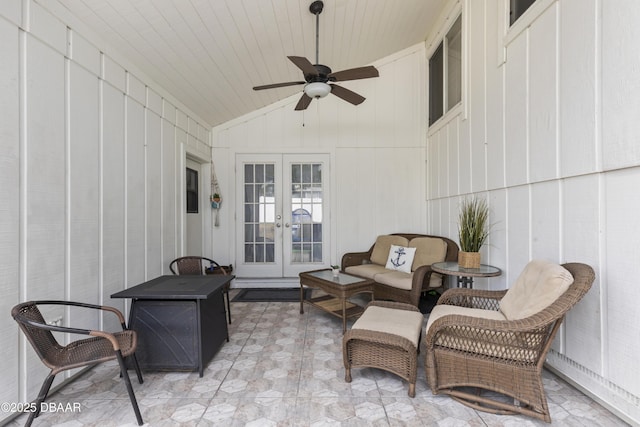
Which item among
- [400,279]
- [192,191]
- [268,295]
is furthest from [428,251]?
[192,191]

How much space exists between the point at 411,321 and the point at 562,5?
2396 mm

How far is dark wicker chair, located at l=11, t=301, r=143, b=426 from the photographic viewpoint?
4.90 ft

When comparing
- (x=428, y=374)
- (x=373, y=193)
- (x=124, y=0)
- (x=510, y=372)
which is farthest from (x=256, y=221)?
(x=510, y=372)

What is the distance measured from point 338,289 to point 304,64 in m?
2.11

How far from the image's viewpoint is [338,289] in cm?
297

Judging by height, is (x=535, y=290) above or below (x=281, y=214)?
below

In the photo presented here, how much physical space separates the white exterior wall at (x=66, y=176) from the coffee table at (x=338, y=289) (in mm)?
1762

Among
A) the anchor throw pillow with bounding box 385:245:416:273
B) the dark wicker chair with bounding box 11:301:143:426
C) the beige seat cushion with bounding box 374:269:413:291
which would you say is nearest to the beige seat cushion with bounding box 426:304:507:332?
the beige seat cushion with bounding box 374:269:413:291

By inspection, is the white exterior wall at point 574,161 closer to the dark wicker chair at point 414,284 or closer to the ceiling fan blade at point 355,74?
the dark wicker chair at point 414,284

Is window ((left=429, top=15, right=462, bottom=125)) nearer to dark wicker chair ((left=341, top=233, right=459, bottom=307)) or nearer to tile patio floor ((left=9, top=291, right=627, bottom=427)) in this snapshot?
dark wicker chair ((left=341, top=233, right=459, bottom=307))

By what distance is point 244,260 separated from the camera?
4.88 m

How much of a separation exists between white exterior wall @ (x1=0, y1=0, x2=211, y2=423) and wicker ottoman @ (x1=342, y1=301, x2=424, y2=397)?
1985 millimetres

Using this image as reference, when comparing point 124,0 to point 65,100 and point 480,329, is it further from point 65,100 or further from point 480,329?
point 480,329

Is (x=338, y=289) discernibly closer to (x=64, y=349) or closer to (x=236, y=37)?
(x=64, y=349)
